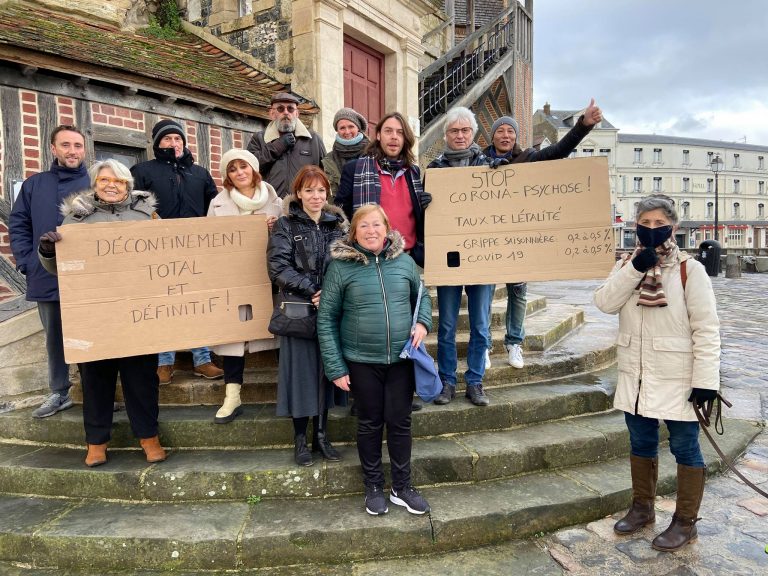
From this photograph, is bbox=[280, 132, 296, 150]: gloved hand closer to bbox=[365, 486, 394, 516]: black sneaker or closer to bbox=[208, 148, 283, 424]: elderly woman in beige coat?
bbox=[208, 148, 283, 424]: elderly woman in beige coat

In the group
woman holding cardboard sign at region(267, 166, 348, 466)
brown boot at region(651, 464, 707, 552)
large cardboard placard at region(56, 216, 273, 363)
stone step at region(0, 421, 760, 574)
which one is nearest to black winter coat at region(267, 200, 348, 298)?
woman holding cardboard sign at region(267, 166, 348, 466)

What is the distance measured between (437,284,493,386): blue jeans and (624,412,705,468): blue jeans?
1056 millimetres

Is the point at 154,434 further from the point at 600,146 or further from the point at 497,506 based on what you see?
the point at 600,146

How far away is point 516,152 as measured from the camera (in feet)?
11.9

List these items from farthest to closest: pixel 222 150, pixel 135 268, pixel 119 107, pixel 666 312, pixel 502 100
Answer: pixel 502 100
pixel 222 150
pixel 119 107
pixel 135 268
pixel 666 312

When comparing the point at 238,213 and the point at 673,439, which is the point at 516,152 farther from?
the point at 673,439

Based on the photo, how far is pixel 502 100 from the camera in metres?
13.2

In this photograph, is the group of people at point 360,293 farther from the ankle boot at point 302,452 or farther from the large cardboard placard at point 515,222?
the large cardboard placard at point 515,222

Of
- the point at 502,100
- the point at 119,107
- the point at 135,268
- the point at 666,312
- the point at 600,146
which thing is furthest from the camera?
the point at 600,146

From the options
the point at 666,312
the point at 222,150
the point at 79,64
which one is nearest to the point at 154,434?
the point at 666,312

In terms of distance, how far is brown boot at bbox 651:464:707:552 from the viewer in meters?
2.51

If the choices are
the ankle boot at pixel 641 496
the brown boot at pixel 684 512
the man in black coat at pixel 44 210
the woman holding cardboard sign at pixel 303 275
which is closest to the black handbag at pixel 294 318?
the woman holding cardboard sign at pixel 303 275

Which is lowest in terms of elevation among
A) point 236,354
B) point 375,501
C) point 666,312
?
point 375,501

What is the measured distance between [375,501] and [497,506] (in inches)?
26.3
